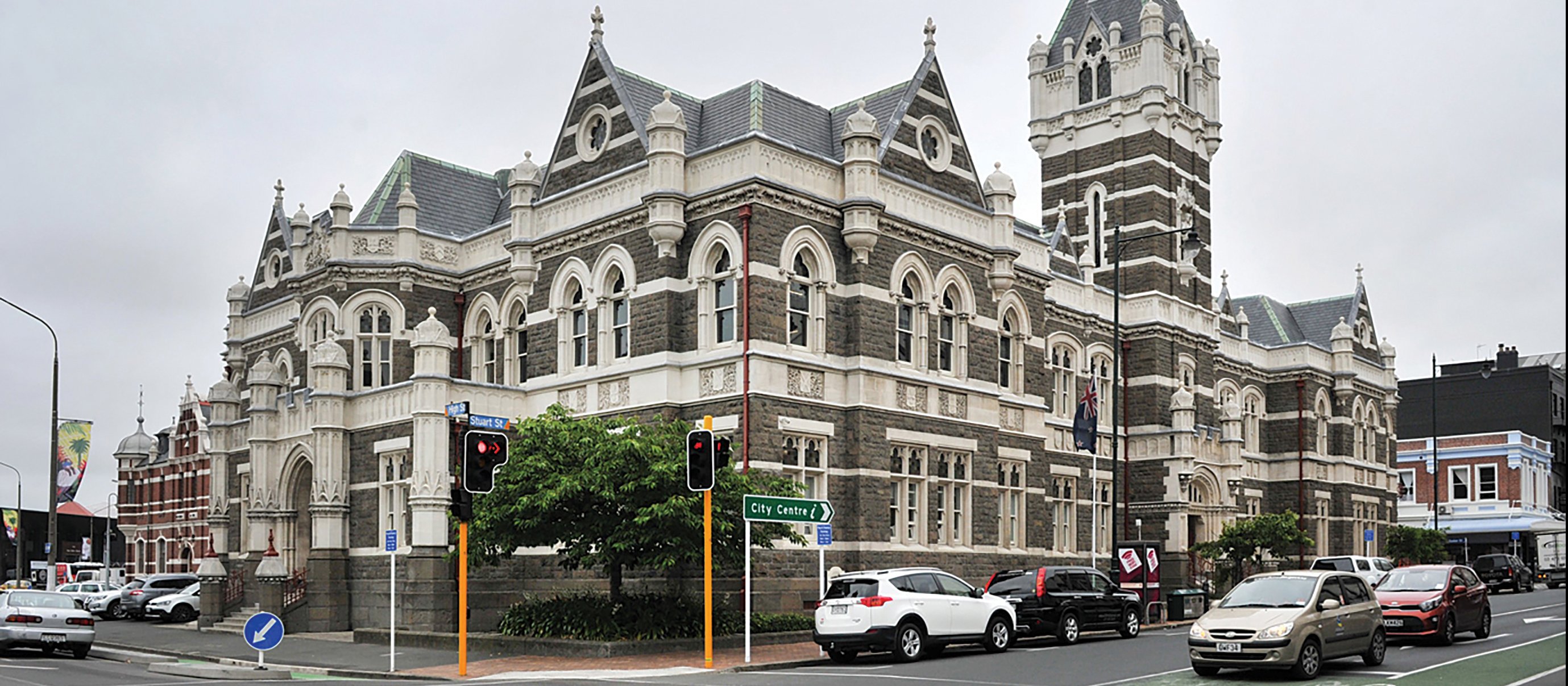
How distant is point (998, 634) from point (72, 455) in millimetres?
29931

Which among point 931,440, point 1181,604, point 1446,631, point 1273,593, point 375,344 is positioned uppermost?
point 375,344

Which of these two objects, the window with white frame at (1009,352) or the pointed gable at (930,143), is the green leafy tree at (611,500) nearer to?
the pointed gable at (930,143)

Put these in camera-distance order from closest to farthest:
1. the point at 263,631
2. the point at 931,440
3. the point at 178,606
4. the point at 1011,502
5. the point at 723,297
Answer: the point at 263,631 < the point at 723,297 < the point at 931,440 < the point at 1011,502 < the point at 178,606

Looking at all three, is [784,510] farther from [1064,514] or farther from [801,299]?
[1064,514]

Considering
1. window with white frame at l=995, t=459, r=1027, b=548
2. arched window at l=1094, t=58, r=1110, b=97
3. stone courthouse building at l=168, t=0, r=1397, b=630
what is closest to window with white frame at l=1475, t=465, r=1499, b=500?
stone courthouse building at l=168, t=0, r=1397, b=630

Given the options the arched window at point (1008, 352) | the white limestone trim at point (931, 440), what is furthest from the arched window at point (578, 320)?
the arched window at point (1008, 352)

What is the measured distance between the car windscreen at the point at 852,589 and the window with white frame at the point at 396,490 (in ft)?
44.3

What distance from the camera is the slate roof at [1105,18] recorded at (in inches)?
1937

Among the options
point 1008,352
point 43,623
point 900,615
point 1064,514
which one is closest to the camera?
point 900,615

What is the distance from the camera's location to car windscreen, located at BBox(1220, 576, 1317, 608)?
19047 mm

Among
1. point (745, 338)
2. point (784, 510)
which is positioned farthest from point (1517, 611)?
point (784, 510)

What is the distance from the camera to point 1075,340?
143 feet

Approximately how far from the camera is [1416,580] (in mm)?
24547

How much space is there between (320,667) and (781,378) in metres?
10.3
